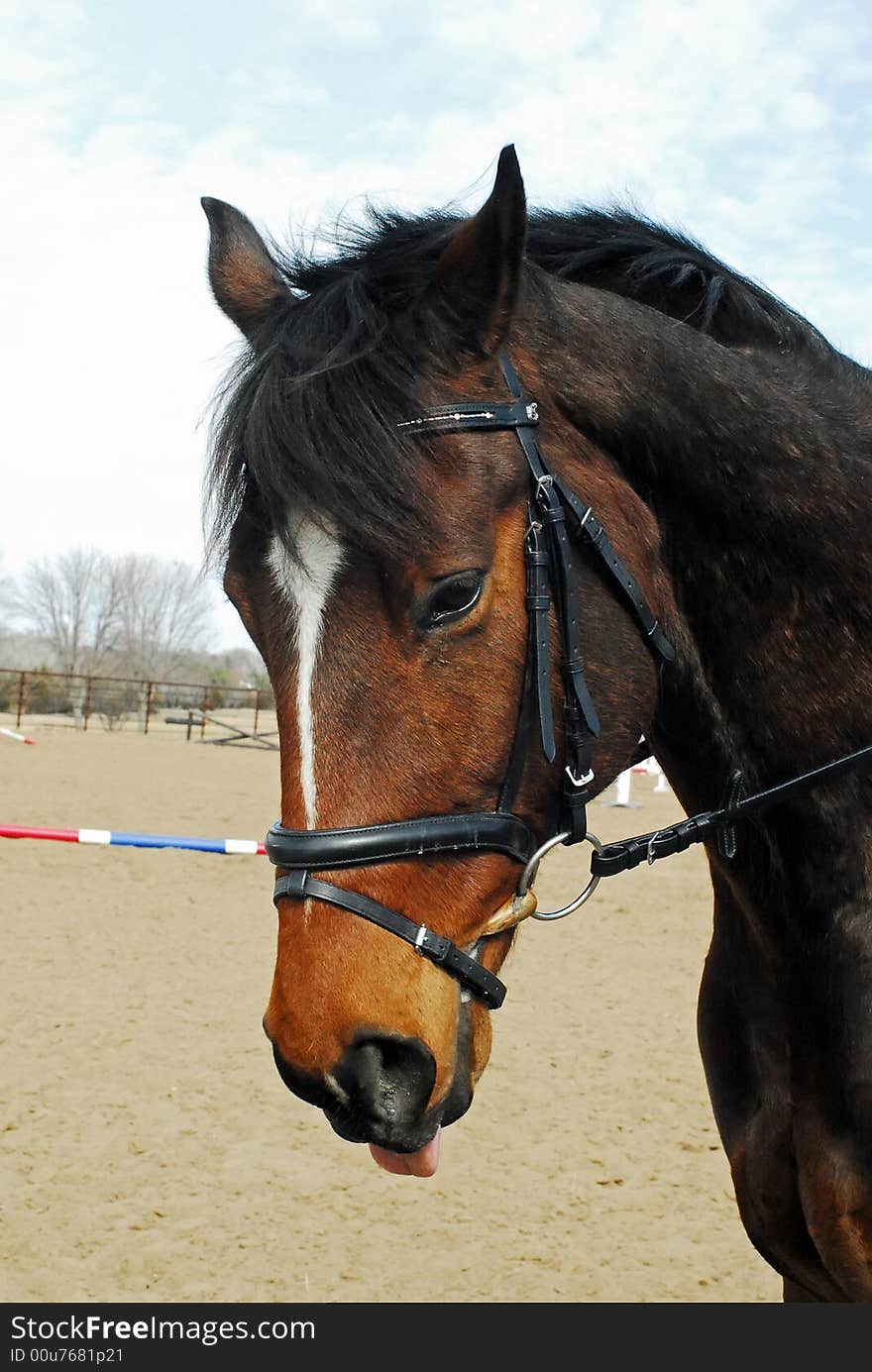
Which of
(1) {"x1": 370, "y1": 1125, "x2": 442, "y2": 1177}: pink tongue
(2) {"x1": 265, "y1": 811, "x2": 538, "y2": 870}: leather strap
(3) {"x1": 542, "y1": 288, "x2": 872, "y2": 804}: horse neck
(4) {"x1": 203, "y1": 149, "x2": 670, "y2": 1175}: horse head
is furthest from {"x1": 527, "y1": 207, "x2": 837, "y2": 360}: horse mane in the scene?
(1) {"x1": 370, "y1": 1125, "x2": 442, "y2": 1177}: pink tongue

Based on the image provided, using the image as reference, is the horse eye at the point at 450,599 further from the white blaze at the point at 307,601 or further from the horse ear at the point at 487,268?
the horse ear at the point at 487,268

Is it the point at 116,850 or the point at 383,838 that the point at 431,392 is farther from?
the point at 116,850

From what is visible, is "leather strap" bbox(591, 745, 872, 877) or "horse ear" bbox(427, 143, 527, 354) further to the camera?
"leather strap" bbox(591, 745, 872, 877)

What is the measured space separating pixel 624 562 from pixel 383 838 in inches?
27.7

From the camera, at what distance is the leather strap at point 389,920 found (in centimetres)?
165

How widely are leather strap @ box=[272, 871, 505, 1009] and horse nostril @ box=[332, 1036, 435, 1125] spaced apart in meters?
0.13

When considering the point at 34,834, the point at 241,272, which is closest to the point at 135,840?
the point at 34,834

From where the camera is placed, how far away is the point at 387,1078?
5.35 feet

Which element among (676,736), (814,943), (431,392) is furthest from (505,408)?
(814,943)

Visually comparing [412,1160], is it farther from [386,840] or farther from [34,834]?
[34,834]

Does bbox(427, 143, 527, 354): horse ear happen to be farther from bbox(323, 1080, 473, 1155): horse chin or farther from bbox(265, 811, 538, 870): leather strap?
bbox(323, 1080, 473, 1155): horse chin

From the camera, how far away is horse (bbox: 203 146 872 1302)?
1694 mm

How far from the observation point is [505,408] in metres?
1.87

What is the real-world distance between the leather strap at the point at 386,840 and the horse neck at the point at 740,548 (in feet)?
1.91
